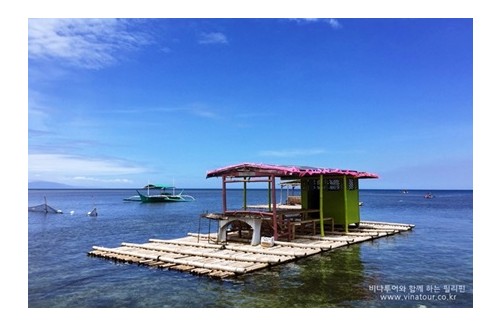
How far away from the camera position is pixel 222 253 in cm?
1812

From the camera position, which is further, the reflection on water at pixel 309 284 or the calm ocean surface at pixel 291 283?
the calm ocean surface at pixel 291 283

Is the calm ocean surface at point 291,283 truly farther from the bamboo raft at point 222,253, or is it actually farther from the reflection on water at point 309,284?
the bamboo raft at point 222,253

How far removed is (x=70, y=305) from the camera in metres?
12.8

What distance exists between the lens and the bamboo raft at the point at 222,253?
15.9 metres

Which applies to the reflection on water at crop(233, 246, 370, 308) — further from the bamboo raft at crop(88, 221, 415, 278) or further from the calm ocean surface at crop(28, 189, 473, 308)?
the bamboo raft at crop(88, 221, 415, 278)

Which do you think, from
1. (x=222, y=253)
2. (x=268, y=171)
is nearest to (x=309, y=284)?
(x=222, y=253)

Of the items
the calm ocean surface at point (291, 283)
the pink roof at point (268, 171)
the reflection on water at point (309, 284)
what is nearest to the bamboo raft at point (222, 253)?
the calm ocean surface at point (291, 283)

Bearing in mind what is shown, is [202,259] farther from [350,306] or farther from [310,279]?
[350,306]

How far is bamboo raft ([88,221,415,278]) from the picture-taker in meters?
15.9

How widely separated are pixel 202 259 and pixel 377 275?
7101mm

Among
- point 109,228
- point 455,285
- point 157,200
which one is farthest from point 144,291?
point 157,200

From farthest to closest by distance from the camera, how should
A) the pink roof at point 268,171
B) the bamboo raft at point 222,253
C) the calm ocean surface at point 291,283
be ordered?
the pink roof at point 268,171
the bamboo raft at point 222,253
the calm ocean surface at point 291,283

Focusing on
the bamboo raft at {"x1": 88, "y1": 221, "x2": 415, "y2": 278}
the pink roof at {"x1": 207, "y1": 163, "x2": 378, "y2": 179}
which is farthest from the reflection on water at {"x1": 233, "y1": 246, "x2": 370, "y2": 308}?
the pink roof at {"x1": 207, "y1": 163, "x2": 378, "y2": 179}

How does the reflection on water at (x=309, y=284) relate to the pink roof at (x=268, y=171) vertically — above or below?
below
